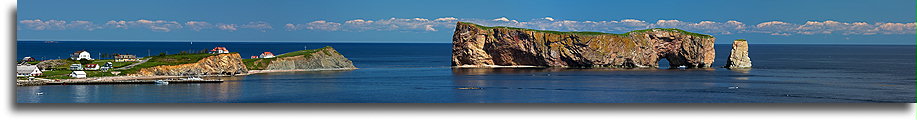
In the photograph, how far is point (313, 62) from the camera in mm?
92625

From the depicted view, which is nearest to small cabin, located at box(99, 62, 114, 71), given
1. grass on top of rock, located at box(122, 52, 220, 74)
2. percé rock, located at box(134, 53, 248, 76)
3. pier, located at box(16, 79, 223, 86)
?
grass on top of rock, located at box(122, 52, 220, 74)

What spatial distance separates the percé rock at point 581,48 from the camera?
9731cm

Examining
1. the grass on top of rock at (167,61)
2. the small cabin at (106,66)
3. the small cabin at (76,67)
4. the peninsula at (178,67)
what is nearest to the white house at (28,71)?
the peninsula at (178,67)

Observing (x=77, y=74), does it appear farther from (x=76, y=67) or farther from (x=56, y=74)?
(x=76, y=67)

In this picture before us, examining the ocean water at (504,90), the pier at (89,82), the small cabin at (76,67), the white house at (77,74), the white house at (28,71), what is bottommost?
the ocean water at (504,90)

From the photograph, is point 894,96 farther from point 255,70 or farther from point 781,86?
point 255,70

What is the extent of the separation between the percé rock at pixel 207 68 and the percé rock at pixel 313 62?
6.87m

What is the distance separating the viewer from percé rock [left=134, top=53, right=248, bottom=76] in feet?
232

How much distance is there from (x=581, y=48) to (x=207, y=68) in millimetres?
41159

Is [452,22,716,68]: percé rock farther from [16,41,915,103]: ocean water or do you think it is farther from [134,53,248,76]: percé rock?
[134,53,248,76]: percé rock

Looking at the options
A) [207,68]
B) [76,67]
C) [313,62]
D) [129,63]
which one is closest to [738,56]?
[313,62]

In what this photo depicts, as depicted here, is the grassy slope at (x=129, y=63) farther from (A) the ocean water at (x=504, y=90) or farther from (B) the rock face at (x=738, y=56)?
(B) the rock face at (x=738, y=56)

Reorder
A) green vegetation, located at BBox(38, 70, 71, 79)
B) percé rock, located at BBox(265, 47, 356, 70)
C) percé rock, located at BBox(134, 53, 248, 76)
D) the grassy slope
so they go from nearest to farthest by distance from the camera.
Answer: green vegetation, located at BBox(38, 70, 71, 79) < the grassy slope < percé rock, located at BBox(134, 53, 248, 76) < percé rock, located at BBox(265, 47, 356, 70)

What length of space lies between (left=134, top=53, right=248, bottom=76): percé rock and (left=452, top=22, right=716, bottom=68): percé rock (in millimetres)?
29004
